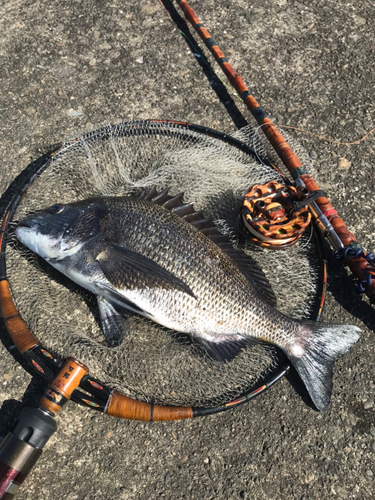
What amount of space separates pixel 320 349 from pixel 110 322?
1.41 metres

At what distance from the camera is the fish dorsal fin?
2.77 m

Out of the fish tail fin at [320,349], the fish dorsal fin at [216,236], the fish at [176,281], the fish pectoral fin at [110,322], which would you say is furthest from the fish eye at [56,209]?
the fish tail fin at [320,349]

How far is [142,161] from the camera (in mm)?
3312

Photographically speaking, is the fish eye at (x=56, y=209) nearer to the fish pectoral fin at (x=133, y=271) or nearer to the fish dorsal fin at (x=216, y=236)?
the fish pectoral fin at (x=133, y=271)

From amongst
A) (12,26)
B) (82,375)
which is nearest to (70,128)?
(12,26)

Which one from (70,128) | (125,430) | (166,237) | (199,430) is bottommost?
(199,430)

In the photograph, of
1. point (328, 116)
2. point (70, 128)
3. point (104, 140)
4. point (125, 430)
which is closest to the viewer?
point (125, 430)

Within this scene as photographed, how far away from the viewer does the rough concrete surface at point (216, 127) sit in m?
2.70

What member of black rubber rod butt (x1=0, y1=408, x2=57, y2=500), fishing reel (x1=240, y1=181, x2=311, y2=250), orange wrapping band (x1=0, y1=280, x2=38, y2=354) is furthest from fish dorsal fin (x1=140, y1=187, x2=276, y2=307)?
black rubber rod butt (x1=0, y1=408, x2=57, y2=500)


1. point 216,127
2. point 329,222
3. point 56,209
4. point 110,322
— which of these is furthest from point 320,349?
point 216,127

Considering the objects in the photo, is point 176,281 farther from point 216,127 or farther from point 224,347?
point 216,127

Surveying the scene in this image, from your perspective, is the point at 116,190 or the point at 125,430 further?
the point at 116,190

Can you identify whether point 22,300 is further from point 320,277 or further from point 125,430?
point 320,277

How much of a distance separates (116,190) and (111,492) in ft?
6.98
